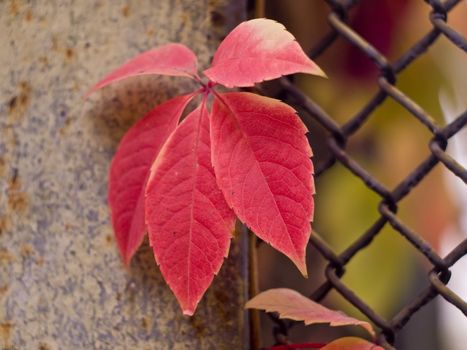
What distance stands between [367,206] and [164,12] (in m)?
0.51

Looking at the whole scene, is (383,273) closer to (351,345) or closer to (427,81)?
(427,81)

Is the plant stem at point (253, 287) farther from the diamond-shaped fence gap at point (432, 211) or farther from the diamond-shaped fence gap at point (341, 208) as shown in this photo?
the diamond-shaped fence gap at point (432, 211)

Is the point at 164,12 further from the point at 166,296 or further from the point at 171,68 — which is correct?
the point at 166,296

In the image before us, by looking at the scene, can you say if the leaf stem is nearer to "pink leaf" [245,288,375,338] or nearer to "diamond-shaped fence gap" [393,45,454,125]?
"pink leaf" [245,288,375,338]

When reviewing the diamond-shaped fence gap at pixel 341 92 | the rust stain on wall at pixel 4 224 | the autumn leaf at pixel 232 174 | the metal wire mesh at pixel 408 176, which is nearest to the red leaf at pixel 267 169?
the autumn leaf at pixel 232 174

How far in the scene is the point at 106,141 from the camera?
21.1 inches

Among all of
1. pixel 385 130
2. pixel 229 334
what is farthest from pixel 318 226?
pixel 229 334

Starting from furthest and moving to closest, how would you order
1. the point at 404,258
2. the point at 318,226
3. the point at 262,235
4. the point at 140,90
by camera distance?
the point at 404,258 < the point at 318,226 < the point at 140,90 < the point at 262,235

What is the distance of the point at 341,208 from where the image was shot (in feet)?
2.99

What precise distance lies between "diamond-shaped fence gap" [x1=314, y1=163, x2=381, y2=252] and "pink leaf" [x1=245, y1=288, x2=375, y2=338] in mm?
413

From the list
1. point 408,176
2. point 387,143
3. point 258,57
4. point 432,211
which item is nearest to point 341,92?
point 387,143

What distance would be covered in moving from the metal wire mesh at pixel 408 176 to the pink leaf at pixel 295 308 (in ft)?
0.19

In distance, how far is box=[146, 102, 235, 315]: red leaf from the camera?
0.44 m

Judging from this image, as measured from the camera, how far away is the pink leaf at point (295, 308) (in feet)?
1.47
